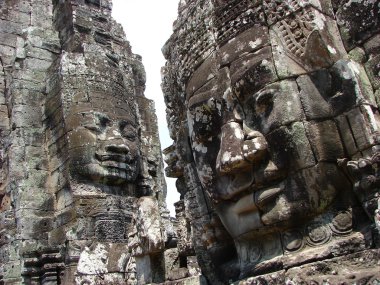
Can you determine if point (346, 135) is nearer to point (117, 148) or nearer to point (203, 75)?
point (203, 75)

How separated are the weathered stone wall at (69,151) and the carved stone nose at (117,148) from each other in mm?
17

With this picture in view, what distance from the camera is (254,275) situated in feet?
11.7

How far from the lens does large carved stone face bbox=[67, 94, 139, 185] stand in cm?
875

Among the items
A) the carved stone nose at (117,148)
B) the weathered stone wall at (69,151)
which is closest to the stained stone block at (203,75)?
the weathered stone wall at (69,151)

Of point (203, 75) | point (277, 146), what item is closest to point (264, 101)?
point (277, 146)

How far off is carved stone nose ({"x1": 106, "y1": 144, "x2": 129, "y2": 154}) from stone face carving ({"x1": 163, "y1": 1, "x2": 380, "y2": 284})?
4.88 meters

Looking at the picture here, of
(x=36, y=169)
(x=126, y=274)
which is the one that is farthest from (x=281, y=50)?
(x=36, y=169)

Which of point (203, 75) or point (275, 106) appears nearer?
point (275, 106)

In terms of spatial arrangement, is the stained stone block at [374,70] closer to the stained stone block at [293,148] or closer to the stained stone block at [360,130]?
the stained stone block at [360,130]

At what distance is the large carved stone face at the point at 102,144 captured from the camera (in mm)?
8750

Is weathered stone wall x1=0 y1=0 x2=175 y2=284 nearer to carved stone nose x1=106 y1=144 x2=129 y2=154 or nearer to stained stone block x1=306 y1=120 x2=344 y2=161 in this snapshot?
carved stone nose x1=106 y1=144 x2=129 y2=154

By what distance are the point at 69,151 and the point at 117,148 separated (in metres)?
0.89

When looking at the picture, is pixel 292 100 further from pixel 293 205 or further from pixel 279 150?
pixel 293 205

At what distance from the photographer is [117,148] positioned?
879 centimetres
